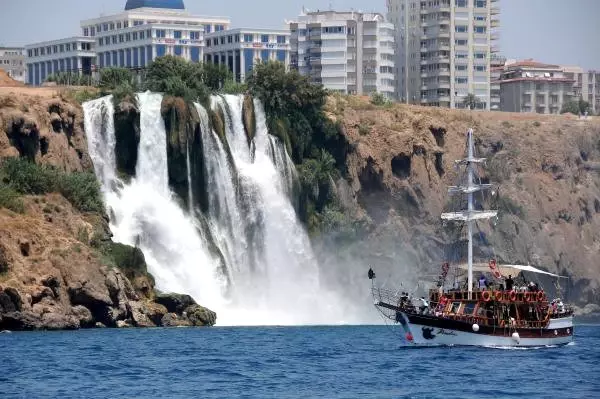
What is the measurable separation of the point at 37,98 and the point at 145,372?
181ft

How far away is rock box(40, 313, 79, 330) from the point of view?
108875 millimetres

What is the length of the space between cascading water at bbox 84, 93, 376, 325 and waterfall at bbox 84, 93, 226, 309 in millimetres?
77

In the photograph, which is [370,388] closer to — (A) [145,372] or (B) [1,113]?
(A) [145,372]

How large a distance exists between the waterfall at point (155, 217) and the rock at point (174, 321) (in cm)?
765

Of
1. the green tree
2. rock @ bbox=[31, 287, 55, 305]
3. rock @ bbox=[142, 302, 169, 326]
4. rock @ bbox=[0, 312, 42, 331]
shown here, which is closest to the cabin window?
rock @ bbox=[142, 302, 169, 326]

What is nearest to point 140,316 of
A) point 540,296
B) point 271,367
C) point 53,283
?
point 53,283

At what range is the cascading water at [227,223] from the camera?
132m

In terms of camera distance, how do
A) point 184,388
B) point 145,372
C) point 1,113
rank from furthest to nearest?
point 1,113, point 145,372, point 184,388

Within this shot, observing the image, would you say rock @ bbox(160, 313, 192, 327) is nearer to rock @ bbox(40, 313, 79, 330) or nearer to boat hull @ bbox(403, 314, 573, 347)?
rock @ bbox(40, 313, 79, 330)

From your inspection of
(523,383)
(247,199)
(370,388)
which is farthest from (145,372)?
(247,199)

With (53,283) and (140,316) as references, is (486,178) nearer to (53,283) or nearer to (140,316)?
(140,316)

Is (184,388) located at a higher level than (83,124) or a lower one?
lower

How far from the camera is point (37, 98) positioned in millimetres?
135750

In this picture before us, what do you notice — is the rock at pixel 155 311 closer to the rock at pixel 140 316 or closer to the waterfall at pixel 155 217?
the rock at pixel 140 316
